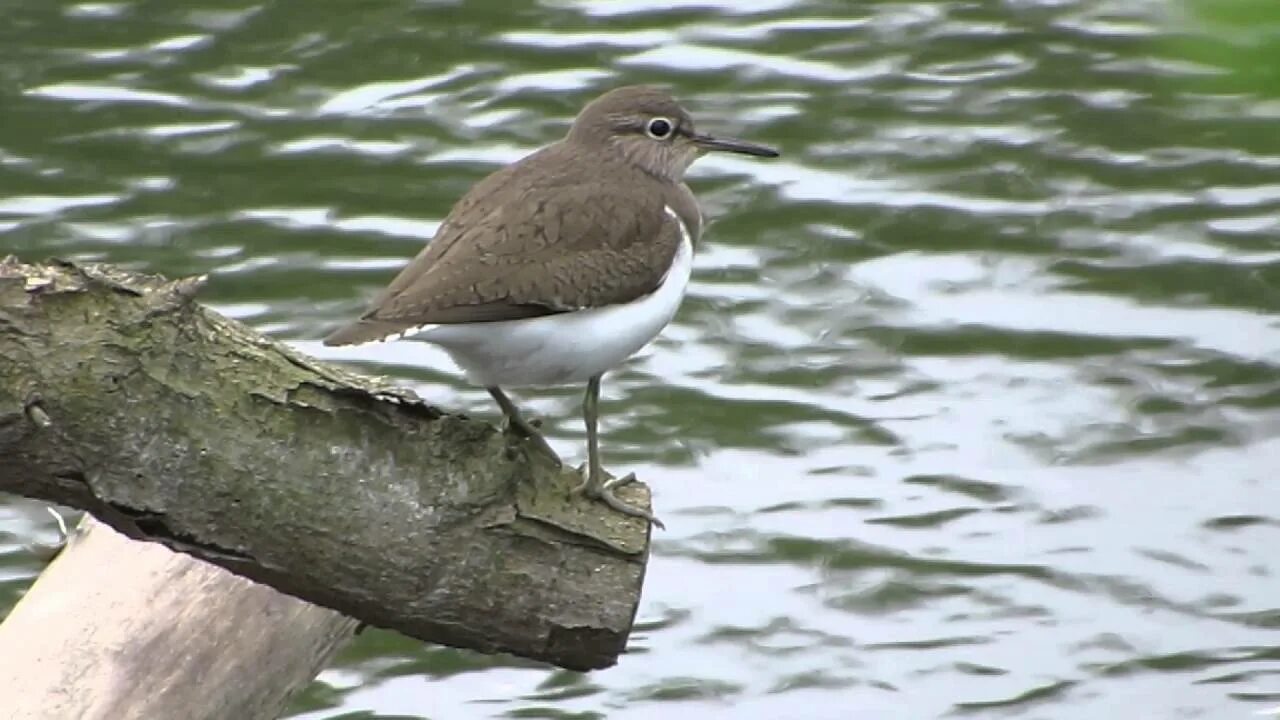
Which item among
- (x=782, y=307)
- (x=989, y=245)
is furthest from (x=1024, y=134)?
(x=782, y=307)

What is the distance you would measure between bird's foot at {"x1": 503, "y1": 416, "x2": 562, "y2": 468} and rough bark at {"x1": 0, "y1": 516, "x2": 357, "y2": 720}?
0.59 meters

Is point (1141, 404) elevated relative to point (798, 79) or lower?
lower

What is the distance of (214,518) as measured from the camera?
385 cm

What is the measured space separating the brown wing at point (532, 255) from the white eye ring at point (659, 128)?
520 mm

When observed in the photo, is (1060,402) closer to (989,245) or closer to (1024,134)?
(989,245)

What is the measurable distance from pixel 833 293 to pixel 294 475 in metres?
5.71

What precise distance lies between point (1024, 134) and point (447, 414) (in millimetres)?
6942

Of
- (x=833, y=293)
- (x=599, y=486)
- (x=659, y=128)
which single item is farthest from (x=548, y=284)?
(x=833, y=293)

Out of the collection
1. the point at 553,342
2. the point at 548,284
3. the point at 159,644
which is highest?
the point at 548,284

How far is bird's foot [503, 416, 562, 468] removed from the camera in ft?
15.8

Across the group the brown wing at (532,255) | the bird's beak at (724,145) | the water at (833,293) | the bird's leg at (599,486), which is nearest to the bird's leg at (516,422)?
the bird's leg at (599,486)

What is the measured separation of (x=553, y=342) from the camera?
5.07m

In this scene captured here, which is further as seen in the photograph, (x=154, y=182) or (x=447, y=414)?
(x=154, y=182)

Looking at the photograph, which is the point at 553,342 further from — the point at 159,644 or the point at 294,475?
the point at 294,475
